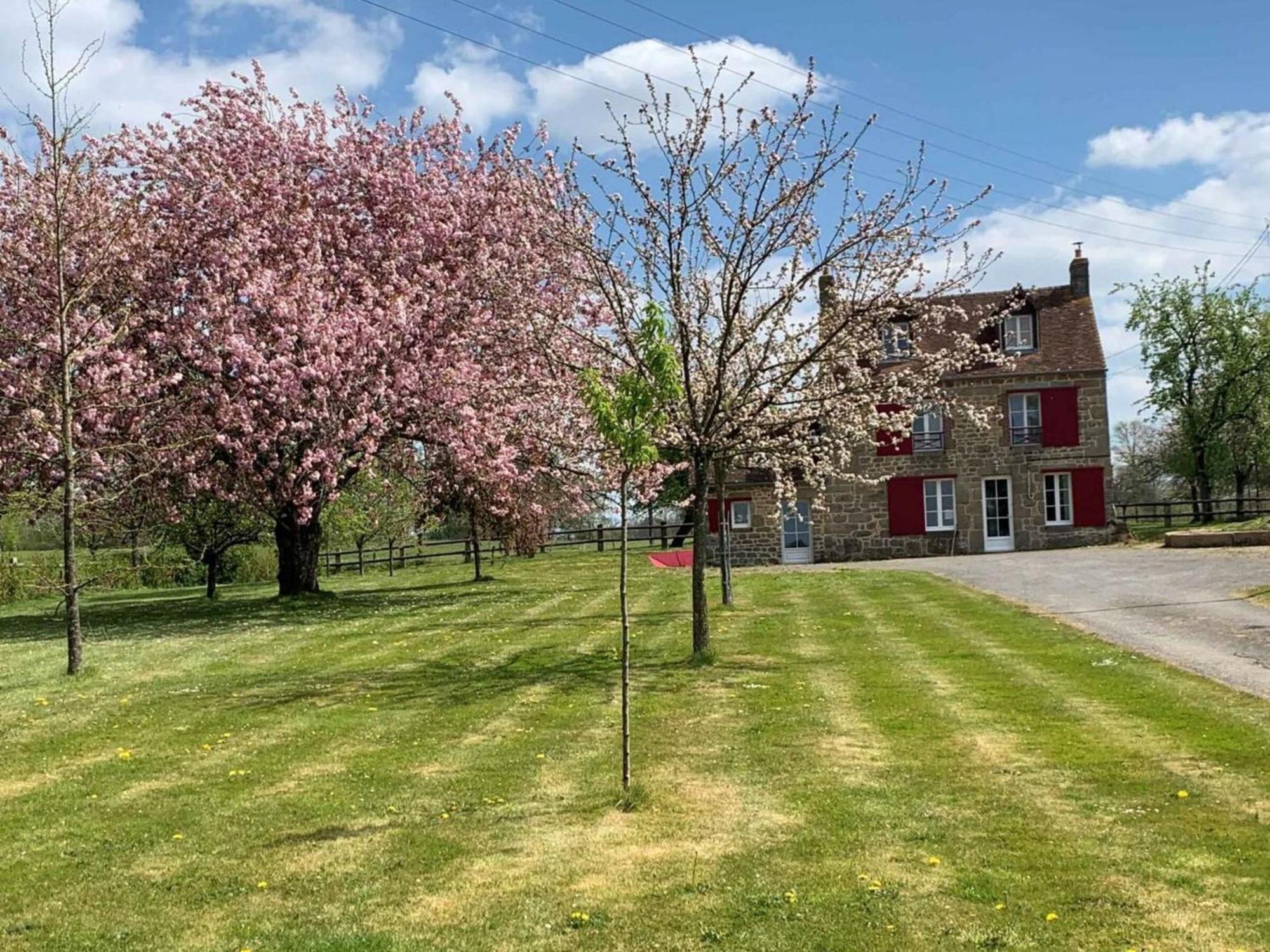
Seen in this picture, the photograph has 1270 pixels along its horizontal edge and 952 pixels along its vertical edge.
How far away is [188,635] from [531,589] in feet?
32.2

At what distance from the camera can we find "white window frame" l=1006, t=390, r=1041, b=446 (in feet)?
118

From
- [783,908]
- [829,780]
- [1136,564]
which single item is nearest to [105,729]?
[829,780]

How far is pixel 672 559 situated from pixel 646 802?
2943cm

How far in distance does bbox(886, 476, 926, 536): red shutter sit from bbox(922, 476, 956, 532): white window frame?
0.18 metres

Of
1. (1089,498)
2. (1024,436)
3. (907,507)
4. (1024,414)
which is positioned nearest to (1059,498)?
(1089,498)

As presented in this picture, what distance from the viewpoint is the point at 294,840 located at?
22.1 feet

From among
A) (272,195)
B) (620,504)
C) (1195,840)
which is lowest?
(1195,840)

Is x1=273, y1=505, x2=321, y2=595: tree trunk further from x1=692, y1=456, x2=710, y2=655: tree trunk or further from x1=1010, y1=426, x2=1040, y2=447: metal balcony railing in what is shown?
x1=1010, y1=426, x2=1040, y2=447: metal balcony railing

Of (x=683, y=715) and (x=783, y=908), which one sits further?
(x=683, y=715)

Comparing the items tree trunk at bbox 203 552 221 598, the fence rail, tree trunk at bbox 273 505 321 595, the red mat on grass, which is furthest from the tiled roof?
tree trunk at bbox 203 552 221 598

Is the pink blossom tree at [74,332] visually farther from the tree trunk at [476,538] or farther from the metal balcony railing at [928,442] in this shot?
the metal balcony railing at [928,442]

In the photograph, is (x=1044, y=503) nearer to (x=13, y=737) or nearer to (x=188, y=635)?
(x=188, y=635)

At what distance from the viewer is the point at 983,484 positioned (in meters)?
36.0

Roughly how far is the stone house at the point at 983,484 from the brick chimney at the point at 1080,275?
7.10ft
